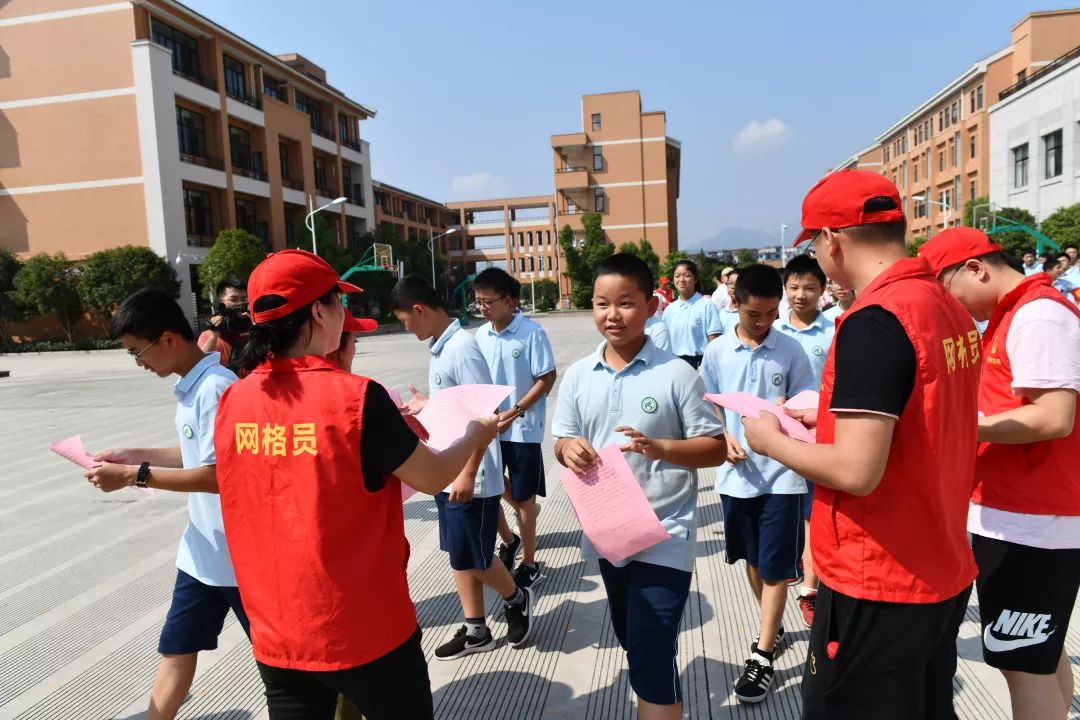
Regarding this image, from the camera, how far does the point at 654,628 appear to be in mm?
2311

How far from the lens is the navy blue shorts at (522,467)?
14.5 feet

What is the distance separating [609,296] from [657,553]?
2.93 ft

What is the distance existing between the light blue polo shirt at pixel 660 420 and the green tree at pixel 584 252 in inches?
1892

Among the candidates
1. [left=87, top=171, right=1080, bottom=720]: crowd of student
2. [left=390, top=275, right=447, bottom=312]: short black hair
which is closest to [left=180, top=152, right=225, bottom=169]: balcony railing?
[left=390, top=275, right=447, bottom=312]: short black hair

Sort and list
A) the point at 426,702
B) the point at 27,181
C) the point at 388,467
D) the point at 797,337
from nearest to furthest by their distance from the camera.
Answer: the point at 388,467 < the point at 426,702 < the point at 797,337 < the point at 27,181

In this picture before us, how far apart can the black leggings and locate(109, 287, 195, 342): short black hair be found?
1.35 meters

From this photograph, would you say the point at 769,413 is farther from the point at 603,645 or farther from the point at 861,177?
the point at 603,645

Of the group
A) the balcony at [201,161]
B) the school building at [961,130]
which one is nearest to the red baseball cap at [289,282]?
the balcony at [201,161]

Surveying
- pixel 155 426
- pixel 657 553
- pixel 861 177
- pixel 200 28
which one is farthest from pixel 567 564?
pixel 200 28

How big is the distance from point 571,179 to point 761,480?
53.6 m

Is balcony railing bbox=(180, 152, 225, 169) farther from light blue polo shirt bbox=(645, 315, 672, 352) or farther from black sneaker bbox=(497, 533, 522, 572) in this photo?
black sneaker bbox=(497, 533, 522, 572)

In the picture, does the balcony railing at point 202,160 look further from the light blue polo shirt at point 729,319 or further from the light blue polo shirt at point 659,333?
the light blue polo shirt at point 659,333

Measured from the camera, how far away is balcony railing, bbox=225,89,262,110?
33994mm

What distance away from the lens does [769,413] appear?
6.27ft
